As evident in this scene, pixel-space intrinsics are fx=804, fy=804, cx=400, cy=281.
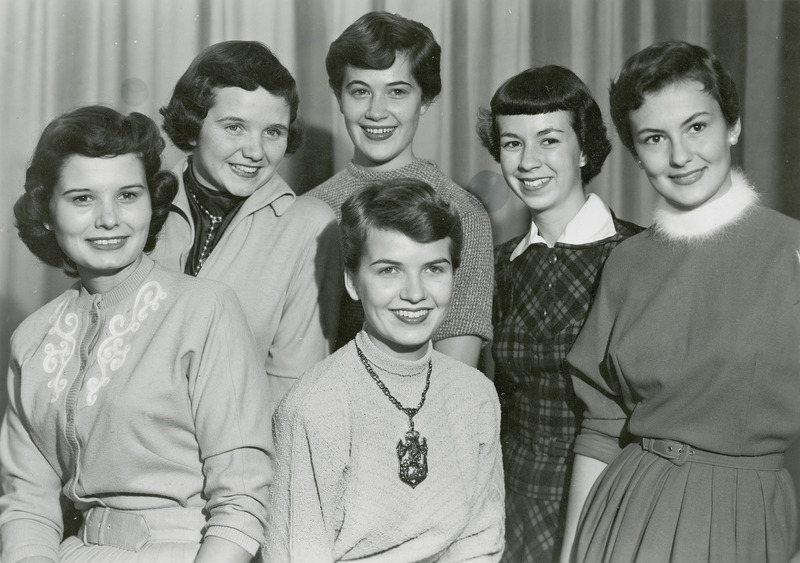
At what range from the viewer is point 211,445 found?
1671mm

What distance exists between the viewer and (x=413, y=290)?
180 cm

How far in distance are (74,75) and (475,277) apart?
6.41 ft

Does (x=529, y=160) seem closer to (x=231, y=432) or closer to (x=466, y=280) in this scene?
(x=466, y=280)

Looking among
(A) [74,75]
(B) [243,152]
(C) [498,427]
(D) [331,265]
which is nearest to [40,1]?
(A) [74,75]

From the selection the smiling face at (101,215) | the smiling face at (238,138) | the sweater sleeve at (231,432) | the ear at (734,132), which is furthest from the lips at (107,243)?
the ear at (734,132)

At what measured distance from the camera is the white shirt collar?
210 centimetres

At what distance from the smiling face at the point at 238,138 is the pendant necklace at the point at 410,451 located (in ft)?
2.30

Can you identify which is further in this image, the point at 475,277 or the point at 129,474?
the point at 475,277

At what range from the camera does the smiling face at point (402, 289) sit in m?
1.81

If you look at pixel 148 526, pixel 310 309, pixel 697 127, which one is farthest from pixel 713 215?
pixel 148 526

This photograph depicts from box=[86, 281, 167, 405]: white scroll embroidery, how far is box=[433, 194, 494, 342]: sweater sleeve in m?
0.77

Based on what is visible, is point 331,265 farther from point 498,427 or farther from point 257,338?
point 498,427

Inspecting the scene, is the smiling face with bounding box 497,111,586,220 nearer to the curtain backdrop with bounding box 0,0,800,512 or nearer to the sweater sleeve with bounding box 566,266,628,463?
the sweater sleeve with bounding box 566,266,628,463

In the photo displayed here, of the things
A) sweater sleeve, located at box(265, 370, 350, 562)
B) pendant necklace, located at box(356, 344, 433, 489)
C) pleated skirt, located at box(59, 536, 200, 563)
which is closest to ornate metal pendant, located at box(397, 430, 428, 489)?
pendant necklace, located at box(356, 344, 433, 489)
